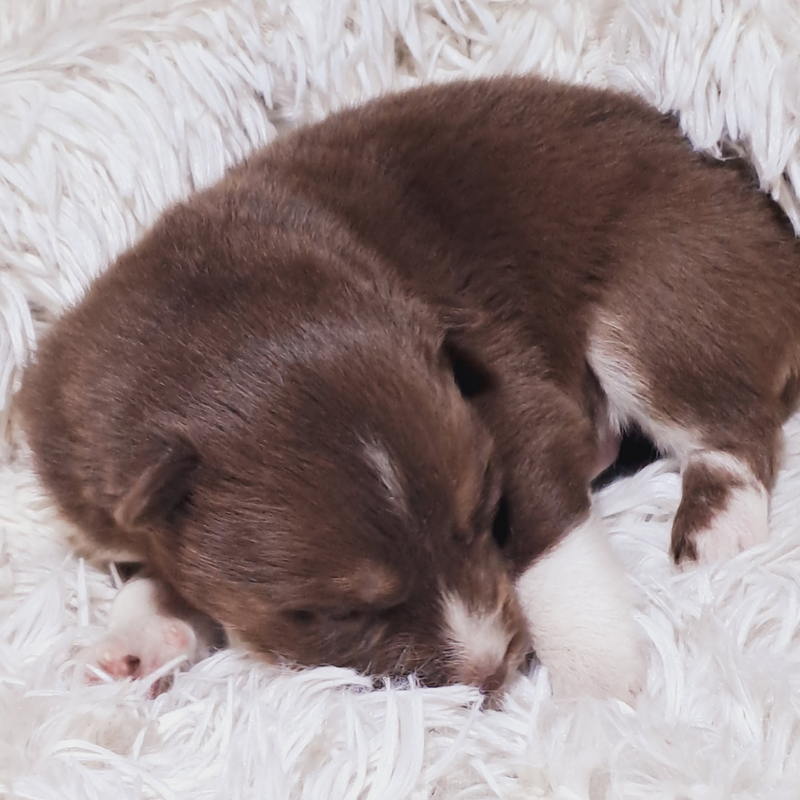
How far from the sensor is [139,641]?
179cm

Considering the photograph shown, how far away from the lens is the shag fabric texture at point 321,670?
1.46m

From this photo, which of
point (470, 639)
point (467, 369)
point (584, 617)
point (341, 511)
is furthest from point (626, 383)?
point (341, 511)

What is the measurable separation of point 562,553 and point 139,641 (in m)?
0.79

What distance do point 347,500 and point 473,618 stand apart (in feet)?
1.01

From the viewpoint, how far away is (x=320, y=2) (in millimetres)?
2273

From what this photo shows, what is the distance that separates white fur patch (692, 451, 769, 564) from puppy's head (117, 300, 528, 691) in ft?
1.48

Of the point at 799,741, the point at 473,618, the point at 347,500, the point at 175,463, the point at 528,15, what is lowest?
the point at 799,741

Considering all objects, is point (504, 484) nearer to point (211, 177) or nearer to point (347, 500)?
point (347, 500)

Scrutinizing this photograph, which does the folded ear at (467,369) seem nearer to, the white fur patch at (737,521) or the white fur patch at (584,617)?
the white fur patch at (584,617)

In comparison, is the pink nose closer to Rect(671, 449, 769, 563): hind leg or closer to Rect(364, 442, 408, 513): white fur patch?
Rect(364, 442, 408, 513): white fur patch

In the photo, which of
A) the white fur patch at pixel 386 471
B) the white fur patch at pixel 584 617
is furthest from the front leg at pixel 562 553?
the white fur patch at pixel 386 471

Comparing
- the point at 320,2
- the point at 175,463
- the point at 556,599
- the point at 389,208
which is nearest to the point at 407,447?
the point at 175,463

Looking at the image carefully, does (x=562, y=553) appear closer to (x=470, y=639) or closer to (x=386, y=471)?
(x=470, y=639)

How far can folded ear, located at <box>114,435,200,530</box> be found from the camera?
148cm
